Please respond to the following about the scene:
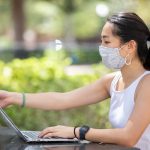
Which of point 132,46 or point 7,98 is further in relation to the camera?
point 7,98

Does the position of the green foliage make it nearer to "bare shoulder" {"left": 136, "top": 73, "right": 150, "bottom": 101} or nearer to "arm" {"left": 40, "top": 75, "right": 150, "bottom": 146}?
"bare shoulder" {"left": 136, "top": 73, "right": 150, "bottom": 101}

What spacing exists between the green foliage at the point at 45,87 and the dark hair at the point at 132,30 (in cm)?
236

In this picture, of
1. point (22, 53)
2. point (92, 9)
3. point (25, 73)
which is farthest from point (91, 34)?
point (25, 73)

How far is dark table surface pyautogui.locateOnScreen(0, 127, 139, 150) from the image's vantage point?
10.8ft

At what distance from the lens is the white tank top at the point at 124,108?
146 inches

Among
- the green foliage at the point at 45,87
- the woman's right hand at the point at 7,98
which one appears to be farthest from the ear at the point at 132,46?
the green foliage at the point at 45,87

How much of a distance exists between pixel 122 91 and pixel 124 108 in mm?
114

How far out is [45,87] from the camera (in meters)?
7.38

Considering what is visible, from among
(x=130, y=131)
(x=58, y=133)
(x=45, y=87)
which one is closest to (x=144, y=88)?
(x=130, y=131)

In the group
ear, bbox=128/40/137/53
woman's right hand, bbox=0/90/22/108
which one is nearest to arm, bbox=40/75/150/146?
→ ear, bbox=128/40/137/53

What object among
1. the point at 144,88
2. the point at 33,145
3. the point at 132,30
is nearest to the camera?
the point at 33,145

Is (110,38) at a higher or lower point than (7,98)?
higher

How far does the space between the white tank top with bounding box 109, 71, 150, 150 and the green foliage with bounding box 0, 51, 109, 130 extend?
7.60 ft

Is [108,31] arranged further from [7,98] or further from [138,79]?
[7,98]
